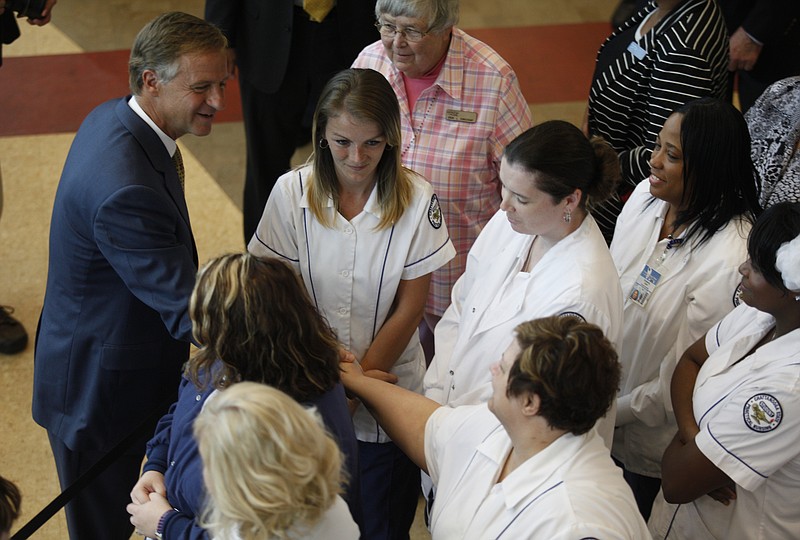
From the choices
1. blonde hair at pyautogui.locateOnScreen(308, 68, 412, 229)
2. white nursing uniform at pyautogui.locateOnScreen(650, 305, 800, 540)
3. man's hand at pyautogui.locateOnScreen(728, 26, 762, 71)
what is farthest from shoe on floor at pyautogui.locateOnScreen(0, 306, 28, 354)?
man's hand at pyautogui.locateOnScreen(728, 26, 762, 71)

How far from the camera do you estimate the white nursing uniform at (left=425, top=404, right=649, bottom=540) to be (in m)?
1.61

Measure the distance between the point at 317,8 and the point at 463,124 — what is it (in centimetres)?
107

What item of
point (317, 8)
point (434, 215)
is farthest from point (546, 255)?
point (317, 8)

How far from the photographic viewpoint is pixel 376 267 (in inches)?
92.7

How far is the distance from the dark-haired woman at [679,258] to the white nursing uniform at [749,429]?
0.15 m

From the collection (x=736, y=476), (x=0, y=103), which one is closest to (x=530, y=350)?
(x=736, y=476)

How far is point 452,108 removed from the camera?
287cm

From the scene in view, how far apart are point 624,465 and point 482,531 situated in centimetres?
97

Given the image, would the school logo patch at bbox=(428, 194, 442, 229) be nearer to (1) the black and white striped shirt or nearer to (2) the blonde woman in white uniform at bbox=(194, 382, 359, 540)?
(1) the black and white striped shirt

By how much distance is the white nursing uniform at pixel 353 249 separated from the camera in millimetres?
2330

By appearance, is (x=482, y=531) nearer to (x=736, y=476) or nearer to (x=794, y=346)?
(x=736, y=476)

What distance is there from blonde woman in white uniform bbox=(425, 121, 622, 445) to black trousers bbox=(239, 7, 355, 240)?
1783 mm

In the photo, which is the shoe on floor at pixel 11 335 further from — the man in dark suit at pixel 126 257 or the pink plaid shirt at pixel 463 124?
the pink plaid shirt at pixel 463 124

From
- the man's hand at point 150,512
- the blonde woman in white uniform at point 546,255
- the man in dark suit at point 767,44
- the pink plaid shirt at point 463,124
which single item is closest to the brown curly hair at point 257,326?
the man's hand at point 150,512
